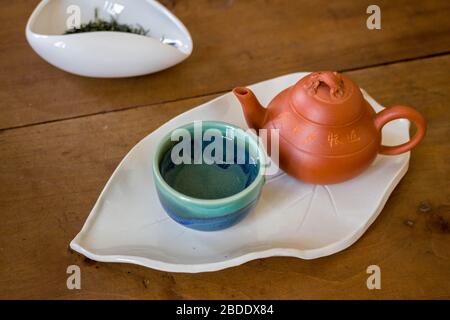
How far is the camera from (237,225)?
573 millimetres

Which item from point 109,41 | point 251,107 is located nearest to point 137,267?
point 251,107

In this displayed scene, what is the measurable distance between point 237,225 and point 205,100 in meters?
0.23

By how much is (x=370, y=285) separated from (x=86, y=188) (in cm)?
36

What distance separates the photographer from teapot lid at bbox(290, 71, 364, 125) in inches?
21.6

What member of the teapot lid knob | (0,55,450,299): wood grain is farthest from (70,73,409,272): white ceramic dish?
the teapot lid knob

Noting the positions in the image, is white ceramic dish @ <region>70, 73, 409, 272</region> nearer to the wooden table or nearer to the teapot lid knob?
the wooden table

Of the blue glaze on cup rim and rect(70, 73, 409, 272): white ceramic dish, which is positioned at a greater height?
the blue glaze on cup rim

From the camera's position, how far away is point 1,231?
576mm

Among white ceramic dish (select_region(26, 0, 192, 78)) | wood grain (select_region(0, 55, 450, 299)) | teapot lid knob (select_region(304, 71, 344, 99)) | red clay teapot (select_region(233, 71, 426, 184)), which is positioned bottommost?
wood grain (select_region(0, 55, 450, 299))

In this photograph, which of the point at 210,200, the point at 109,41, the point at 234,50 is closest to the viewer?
the point at 210,200

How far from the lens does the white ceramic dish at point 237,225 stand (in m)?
0.54

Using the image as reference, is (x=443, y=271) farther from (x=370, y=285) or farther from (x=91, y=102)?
(x=91, y=102)

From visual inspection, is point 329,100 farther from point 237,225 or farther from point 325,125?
point 237,225

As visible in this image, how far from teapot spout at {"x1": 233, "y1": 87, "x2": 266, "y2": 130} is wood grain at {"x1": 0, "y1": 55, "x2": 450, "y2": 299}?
14 cm
